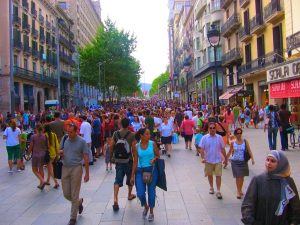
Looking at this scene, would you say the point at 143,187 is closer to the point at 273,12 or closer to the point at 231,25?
the point at 273,12

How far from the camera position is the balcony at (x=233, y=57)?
121 feet

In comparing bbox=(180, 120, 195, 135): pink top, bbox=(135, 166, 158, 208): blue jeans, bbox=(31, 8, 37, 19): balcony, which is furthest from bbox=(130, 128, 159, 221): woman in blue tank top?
bbox=(31, 8, 37, 19): balcony

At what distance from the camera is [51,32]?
5766 cm

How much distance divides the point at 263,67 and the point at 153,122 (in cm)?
1741

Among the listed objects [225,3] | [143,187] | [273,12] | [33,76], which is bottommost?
[143,187]

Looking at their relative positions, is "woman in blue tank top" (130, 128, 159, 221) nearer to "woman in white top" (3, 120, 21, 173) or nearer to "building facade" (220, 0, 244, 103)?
"woman in white top" (3, 120, 21, 173)

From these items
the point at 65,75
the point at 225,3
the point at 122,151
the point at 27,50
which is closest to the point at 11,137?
the point at 122,151

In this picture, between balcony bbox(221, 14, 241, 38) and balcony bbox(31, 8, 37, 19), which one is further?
balcony bbox(31, 8, 37, 19)

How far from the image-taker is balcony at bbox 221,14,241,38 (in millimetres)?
36500

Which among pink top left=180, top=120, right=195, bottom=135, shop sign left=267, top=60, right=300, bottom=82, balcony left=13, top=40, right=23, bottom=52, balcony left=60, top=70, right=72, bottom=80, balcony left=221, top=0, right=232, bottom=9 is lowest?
pink top left=180, top=120, right=195, bottom=135

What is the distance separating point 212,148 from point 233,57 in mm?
31052

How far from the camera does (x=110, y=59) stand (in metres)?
60.0

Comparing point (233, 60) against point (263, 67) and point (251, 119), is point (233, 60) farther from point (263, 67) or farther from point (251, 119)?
point (251, 119)

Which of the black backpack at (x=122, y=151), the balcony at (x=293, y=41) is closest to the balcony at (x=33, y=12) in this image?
the balcony at (x=293, y=41)
